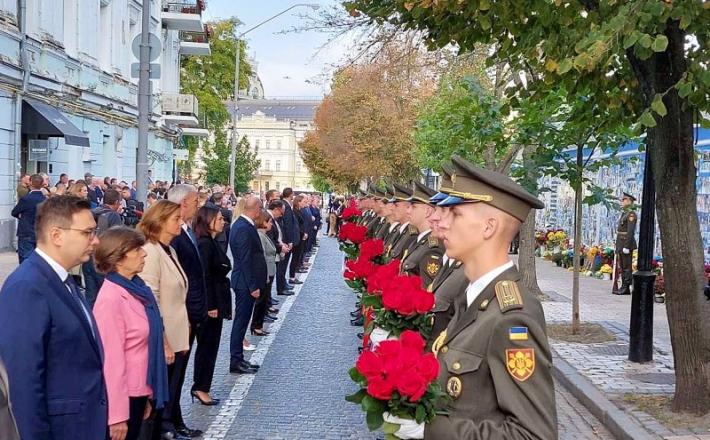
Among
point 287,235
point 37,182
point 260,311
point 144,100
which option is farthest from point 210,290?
point 287,235

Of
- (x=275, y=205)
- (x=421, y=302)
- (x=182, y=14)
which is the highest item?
(x=182, y=14)

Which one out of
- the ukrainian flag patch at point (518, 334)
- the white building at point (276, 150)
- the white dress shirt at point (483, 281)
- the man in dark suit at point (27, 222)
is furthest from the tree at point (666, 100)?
the white building at point (276, 150)

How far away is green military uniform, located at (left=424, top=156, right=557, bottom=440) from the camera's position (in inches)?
106

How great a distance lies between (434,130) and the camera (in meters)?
20.6

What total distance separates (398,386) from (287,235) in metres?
15.2

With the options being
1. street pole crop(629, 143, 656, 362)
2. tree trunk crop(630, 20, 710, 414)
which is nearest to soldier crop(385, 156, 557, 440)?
tree trunk crop(630, 20, 710, 414)

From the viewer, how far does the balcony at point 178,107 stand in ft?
130

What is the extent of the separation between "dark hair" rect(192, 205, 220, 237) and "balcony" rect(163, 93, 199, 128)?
33048mm

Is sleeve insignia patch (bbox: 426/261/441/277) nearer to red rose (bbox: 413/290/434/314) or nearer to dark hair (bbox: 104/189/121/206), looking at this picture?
red rose (bbox: 413/290/434/314)

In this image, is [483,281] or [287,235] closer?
[483,281]

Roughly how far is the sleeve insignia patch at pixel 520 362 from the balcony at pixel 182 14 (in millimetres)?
38180

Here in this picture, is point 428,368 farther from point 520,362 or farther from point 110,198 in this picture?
point 110,198

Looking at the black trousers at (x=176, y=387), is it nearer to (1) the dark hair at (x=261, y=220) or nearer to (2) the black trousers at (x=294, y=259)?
(1) the dark hair at (x=261, y=220)

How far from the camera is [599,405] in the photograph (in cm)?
803
